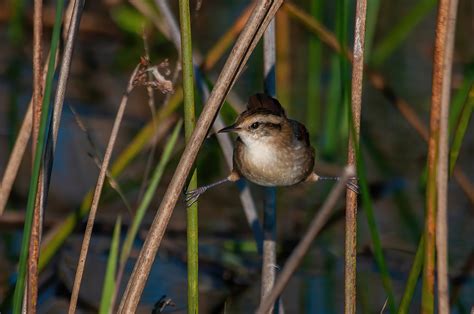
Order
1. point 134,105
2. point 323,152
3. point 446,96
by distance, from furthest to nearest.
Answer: point 134,105
point 323,152
point 446,96

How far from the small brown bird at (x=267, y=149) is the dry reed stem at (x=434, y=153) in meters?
0.88

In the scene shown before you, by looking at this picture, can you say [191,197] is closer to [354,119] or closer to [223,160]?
[354,119]

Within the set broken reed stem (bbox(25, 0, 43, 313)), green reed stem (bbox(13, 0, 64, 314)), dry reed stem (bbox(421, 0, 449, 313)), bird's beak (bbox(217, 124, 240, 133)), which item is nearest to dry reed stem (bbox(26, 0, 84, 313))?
broken reed stem (bbox(25, 0, 43, 313))

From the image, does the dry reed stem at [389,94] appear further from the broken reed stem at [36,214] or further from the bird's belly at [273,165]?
the broken reed stem at [36,214]

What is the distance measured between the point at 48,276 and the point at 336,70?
185 centimetres

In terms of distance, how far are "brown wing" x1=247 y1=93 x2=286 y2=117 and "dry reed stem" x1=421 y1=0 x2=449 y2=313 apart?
0.89 metres

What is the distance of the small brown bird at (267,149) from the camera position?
3373 mm

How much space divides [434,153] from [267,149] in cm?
100

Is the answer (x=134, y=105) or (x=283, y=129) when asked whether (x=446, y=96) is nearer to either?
(x=283, y=129)

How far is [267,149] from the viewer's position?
3.45 metres

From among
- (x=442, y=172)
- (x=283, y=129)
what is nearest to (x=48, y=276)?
(x=283, y=129)

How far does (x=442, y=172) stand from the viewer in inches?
94.7

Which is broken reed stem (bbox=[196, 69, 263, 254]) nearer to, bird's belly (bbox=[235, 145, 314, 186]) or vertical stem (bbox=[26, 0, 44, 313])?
bird's belly (bbox=[235, 145, 314, 186])

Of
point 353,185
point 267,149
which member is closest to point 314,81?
point 267,149
